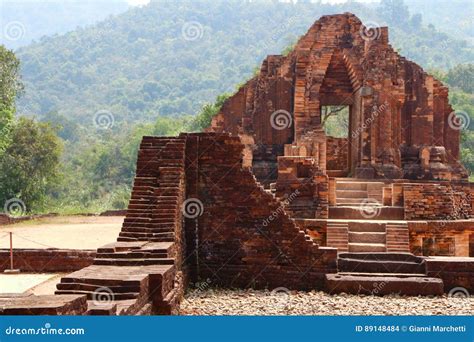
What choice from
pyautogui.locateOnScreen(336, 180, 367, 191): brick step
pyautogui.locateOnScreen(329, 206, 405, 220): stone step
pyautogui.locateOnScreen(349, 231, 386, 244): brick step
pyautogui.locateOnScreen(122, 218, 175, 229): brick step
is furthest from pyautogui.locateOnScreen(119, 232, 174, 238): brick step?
pyautogui.locateOnScreen(336, 180, 367, 191): brick step

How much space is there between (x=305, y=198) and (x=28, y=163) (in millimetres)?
17170

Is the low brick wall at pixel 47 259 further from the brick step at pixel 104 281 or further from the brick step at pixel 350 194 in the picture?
the brick step at pixel 350 194

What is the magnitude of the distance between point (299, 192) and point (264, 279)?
14.2 ft

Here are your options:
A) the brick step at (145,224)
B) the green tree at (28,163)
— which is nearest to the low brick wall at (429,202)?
the brick step at (145,224)

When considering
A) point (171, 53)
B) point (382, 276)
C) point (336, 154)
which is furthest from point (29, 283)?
point (171, 53)

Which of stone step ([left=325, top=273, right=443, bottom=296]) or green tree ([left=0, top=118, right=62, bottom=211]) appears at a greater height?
green tree ([left=0, top=118, right=62, bottom=211])

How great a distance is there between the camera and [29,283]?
1080cm

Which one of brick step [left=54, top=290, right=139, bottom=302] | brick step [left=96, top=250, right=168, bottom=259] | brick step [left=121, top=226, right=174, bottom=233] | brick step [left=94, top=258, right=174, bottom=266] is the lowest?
brick step [left=54, top=290, right=139, bottom=302]

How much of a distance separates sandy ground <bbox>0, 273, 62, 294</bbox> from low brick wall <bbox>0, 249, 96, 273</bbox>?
14.1 inches

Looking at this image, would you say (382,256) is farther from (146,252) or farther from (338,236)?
(146,252)

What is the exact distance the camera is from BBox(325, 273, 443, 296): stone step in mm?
9203

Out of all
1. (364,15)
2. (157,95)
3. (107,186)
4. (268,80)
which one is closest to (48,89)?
(157,95)

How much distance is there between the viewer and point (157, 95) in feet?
334

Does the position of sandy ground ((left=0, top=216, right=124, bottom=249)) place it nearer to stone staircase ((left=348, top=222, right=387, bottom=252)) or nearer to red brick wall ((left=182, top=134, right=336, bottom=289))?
red brick wall ((left=182, top=134, right=336, bottom=289))
